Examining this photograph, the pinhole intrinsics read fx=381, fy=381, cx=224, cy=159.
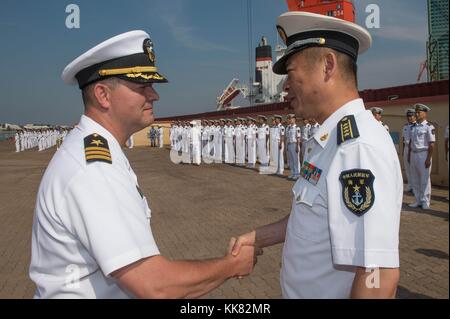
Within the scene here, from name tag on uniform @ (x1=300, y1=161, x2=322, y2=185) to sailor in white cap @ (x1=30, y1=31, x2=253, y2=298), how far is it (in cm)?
56

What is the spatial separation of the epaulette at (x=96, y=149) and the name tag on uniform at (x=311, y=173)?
83 cm

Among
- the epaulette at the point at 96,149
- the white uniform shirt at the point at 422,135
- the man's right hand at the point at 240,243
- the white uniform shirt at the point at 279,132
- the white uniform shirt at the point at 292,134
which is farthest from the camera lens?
the white uniform shirt at the point at 279,132

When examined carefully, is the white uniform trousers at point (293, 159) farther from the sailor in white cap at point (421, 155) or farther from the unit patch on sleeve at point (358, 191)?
the unit patch on sleeve at point (358, 191)

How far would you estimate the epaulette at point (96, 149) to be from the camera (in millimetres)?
1510

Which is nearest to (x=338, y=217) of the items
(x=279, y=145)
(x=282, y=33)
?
(x=282, y=33)

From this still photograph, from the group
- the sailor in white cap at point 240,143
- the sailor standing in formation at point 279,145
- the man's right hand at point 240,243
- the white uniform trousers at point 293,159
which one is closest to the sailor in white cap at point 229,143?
the sailor in white cap at point 240,143

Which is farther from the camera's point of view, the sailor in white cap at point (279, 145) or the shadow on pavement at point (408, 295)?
the sailor in white cap at point (279, 145)

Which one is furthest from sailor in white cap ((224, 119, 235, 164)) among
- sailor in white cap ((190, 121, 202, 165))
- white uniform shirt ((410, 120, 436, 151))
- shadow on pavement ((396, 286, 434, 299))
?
shadow on pavement ((396, 286, 434, 299))

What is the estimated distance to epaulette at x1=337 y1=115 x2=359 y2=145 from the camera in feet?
4.60

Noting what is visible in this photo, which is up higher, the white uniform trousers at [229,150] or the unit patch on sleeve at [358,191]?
the unit patch on sleeve at [358,191]

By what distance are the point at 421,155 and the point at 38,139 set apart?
33.6 m

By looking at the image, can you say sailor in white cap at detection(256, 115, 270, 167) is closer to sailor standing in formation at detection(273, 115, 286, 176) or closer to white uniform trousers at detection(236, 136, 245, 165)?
sailor standing in formation at detection(273, 115, 286, 176)

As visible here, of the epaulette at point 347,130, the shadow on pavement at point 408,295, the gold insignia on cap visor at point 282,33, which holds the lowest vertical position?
the shadow on pavement at point 408,295

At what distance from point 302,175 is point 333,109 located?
1.04ft
